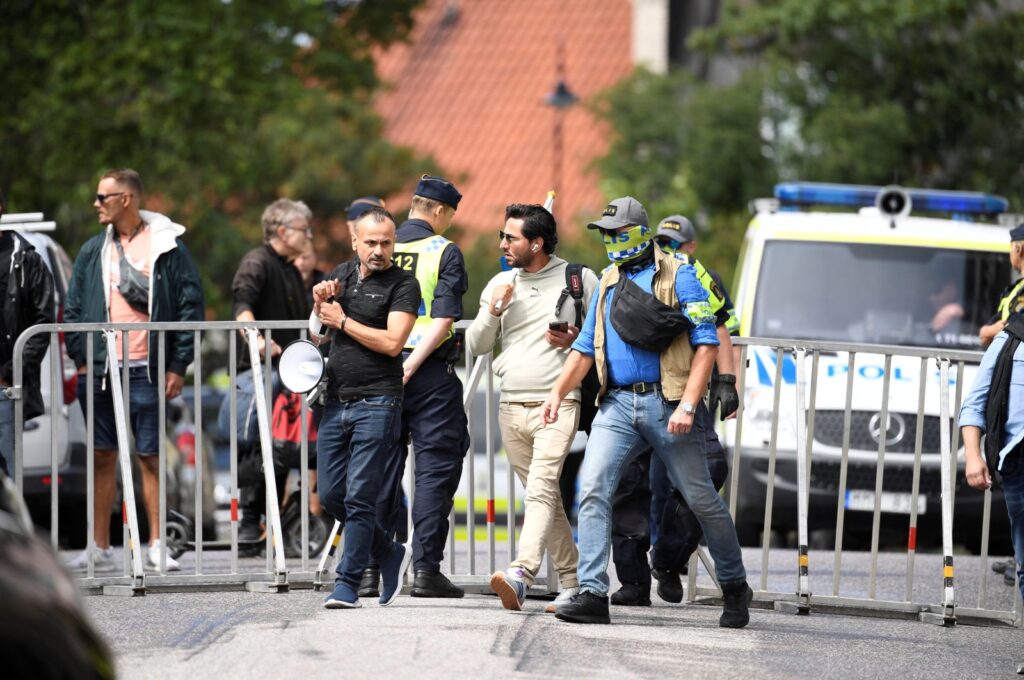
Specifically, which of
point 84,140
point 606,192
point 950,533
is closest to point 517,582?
point 950,533

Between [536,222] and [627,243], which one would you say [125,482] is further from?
[627,243]

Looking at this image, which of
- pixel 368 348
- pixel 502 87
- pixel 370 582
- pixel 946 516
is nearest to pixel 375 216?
pixel 368 348

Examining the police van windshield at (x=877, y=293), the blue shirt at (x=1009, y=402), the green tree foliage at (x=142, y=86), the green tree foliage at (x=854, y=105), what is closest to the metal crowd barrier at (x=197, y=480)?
the blue shirt at (x=1009, y=402)

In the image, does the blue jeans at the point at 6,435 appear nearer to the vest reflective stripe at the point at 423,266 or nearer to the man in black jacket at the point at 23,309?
the man in black jacket at the point at 23,309

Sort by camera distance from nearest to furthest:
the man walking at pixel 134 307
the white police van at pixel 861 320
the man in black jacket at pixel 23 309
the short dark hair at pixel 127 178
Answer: the man in black jacket at pixel 23 309 → the man walking at pixel 134 307 → the short dark hair at pixel 127 178 → the white police van at pixel 861 320

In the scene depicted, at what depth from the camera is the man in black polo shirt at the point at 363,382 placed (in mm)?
8094

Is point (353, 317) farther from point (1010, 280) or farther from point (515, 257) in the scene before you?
point (1010, 280)

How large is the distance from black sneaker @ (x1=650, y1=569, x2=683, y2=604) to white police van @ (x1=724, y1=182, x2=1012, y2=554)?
2487 millimetres

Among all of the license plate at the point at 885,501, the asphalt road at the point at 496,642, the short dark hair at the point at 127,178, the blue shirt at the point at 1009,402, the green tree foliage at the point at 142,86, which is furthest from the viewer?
the green tree foliage at the point at 142,86

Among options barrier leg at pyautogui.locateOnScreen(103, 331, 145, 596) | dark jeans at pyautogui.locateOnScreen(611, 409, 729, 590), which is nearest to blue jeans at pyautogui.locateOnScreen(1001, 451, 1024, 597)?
dark jeans at pyautogui.locateOnScreen(611, 409, 729, 590)

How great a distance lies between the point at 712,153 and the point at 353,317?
1642cm

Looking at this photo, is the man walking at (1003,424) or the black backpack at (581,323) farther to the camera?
the black backpack at (581,323)

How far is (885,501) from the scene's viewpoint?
11930 mm

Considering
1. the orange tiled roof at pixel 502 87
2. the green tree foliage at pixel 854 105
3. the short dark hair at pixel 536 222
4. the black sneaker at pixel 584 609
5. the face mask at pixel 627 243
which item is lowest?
the black sneaker at pixel 584 609
